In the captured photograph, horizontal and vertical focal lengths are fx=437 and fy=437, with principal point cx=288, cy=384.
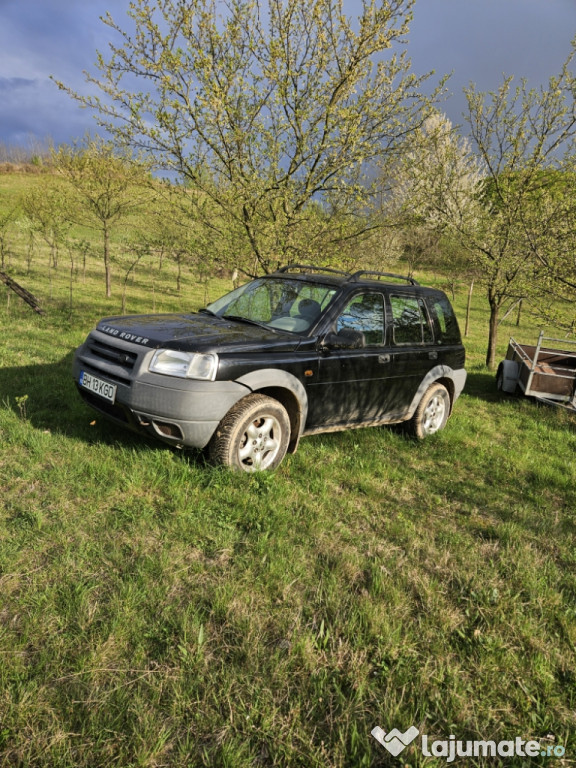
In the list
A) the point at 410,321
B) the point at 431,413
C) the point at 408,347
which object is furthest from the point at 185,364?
the point at 431,413

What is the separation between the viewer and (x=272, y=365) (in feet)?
12.1

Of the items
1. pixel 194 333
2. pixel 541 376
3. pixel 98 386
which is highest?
pixel 194 333

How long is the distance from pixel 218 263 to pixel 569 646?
8.21 meters

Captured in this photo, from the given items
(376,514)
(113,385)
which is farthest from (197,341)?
(376,514)

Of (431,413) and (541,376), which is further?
(541,376)

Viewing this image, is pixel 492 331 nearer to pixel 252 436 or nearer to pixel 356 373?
pixel 356 373

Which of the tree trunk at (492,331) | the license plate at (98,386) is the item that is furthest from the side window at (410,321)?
the tree trunk at (492,331)

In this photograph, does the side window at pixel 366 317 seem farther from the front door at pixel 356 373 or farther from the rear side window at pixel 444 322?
the rear side window at pixel 444 322

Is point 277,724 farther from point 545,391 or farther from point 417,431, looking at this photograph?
point 545,391

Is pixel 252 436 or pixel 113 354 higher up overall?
pixel 113 354

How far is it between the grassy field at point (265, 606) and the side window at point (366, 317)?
1327 mm

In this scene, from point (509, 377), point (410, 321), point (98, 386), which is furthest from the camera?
point (509, 377)

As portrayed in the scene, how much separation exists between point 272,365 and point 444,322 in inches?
113

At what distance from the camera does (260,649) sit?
2.04 meters
